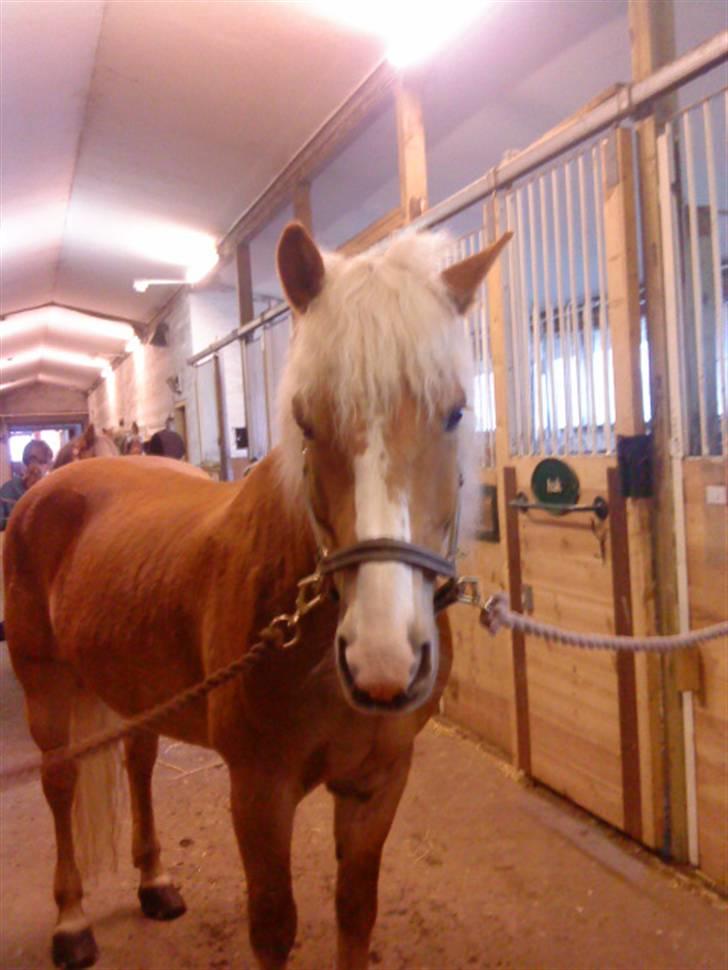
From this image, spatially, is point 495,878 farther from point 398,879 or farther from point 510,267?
point 510,267

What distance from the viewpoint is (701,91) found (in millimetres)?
3695

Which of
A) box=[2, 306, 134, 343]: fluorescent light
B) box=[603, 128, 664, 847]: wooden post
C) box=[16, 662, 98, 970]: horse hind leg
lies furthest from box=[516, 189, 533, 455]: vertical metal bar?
box=[2, 306, 134, 343]: fluorescent light

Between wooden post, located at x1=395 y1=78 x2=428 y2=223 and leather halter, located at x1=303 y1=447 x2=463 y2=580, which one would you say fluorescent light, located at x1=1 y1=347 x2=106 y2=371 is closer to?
wooden post, located at x1=395 y1=78 x2=428 y2=223

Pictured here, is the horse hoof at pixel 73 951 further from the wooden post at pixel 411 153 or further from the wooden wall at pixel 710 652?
the wooden post at pixel 411 153

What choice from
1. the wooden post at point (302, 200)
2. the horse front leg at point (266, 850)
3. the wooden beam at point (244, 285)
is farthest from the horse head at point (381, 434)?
the wooden beam at point (244, 285)

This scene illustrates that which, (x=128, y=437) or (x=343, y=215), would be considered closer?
(x=343, y=215)

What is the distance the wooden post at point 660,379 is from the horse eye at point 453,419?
1237 millimetres

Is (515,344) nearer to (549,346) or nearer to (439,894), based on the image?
(549,346)

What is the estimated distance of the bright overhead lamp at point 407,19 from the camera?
296 centimetres

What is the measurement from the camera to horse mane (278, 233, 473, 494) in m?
1.02

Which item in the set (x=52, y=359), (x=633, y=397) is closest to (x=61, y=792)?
(x=633, y=397)

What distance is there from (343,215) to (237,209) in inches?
30.5

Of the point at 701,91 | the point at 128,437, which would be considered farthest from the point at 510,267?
the point at 128,437

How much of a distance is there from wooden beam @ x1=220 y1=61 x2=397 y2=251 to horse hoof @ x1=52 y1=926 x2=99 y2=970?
345 centimetres
